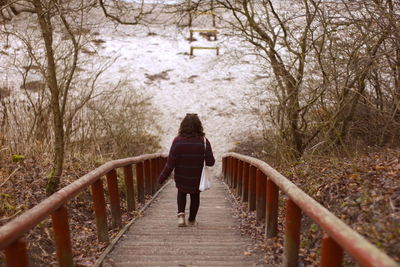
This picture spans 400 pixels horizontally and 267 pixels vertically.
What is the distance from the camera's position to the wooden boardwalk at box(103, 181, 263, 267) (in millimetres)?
3982

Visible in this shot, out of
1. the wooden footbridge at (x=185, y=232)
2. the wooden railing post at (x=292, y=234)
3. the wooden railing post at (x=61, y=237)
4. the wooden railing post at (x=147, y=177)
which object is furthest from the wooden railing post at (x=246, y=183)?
the wooden railing post at (x=61, y=237)

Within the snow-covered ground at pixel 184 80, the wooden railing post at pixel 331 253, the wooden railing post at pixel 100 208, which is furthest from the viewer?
the snow-covered ground at pixel 184 80

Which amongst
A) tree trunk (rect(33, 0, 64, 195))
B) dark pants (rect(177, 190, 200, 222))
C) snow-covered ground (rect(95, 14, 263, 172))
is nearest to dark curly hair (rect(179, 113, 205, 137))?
dark pants (rect(177, 190, 200, 222))

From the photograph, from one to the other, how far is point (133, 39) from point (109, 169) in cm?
2781

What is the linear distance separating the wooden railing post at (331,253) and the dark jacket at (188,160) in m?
3.09

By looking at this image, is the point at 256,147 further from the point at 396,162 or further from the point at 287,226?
the point at 287,226

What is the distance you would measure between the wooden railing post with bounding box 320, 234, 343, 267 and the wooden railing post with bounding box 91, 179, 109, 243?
8.67 feet

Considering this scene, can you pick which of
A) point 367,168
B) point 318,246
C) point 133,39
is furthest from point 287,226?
point 133,39

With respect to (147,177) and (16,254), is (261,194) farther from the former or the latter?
(147,177)

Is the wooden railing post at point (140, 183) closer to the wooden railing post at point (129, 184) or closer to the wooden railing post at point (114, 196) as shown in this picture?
the wooden railing post at point (129, 184)

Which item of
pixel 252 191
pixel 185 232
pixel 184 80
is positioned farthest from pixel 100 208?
pixel 184 80

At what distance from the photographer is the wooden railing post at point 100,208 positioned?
171 inches

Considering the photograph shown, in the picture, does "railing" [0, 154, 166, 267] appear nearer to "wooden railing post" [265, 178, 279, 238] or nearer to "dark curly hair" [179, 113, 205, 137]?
"dark curly hair" [179, 113, 205, 137]

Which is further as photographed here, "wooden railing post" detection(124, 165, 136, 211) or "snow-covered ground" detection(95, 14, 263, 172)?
"snow-covered ground" detection(95, 14, 263, 172)
